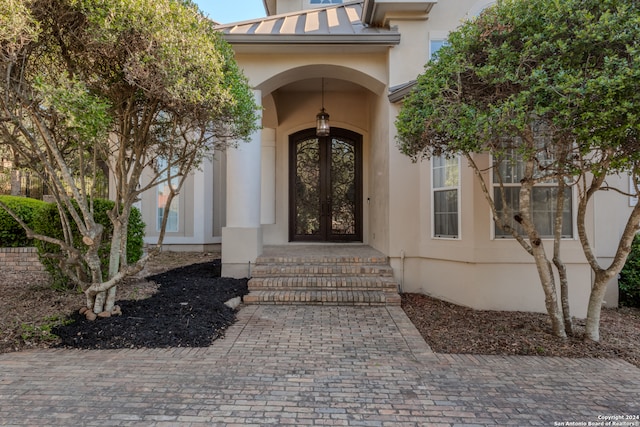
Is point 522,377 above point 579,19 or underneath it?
underneath

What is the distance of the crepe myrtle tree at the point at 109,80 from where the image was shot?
3.26 m

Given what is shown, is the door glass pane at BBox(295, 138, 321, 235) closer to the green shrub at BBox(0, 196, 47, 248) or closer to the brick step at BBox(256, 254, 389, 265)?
the brick step at BBox(256, 254, 389, 265)

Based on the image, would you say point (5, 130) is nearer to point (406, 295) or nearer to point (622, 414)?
point (406, 295)

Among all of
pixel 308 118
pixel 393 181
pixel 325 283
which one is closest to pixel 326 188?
pixel 308 118

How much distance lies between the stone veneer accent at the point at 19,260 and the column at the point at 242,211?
4179 mm

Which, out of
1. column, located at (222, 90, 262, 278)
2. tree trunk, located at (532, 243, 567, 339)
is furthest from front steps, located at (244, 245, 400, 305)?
tree trunk, located at (532, 243, 567, 339)

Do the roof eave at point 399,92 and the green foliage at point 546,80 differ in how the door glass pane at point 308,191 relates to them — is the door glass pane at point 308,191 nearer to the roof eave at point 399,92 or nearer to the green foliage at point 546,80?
the roof eave at point 399,92

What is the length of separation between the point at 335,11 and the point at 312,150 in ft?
11.0

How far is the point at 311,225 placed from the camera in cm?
914

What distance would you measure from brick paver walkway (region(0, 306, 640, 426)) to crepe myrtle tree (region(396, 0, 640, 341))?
4.83 feet

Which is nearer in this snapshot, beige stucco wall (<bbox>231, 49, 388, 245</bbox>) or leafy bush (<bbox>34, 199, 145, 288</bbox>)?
leafy bush (<bbox>34, 199, 145, 288</bbox>)

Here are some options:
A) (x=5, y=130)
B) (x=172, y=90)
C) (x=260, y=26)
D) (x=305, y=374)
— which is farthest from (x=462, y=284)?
(x=5, y=130)

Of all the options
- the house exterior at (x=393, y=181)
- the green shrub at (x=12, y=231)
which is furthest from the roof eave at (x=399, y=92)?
the green shrub at (x=12, y=231)

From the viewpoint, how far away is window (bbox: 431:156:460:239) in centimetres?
574
